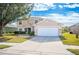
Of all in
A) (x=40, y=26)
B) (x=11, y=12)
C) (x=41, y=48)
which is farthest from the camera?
(x=40, y=26)

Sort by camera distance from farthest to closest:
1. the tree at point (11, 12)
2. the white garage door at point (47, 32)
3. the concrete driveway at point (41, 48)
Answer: the white garage door at point (47, 32) → the tree at point (11, 12) → the concrete driveway at point (41, 48)

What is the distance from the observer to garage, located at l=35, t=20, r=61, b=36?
7008 millimetres

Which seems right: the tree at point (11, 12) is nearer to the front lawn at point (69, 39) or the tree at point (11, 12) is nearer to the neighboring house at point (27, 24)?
the neighboring house at point (27, 24)

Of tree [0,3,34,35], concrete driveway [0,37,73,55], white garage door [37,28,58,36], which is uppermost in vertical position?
tree [0,3,34,35]

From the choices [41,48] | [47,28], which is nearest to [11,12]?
[47,28]

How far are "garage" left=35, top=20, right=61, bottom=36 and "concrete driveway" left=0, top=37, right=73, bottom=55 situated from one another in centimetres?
18

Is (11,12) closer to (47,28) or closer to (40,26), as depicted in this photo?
(40,26)

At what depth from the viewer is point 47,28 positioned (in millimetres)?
7117

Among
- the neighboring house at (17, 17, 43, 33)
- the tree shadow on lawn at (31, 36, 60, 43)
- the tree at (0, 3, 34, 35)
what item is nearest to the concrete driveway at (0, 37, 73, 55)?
the tree shadow on lawn at (31, 36, 60, 43)

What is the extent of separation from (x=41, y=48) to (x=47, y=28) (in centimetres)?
59

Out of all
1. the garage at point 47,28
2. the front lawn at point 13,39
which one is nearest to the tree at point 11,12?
the front lawn at point 13,39

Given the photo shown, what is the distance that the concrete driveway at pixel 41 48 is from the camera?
6.80m

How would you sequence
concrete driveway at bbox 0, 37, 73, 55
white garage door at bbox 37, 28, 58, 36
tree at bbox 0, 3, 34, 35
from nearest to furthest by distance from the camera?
concrete driveway at bbox 0, 37, 73, 55 < tree at bbox 0, 3, 34, 35 < white garage door at bbox 37, 28, 58, 36

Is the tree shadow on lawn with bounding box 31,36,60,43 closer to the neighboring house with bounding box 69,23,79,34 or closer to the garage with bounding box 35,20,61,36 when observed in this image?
the garage with bounding box 35,20,61,36
